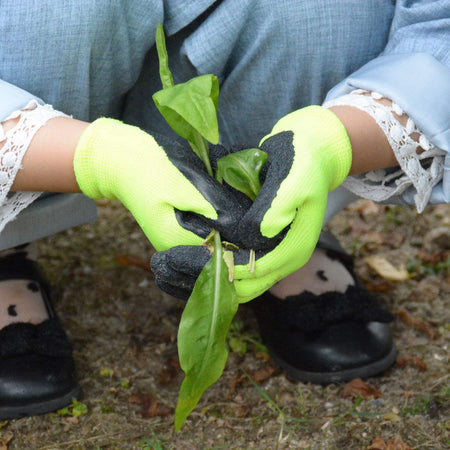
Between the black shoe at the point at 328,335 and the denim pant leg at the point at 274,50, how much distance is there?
13.4 inches

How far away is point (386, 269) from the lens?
4.75ft

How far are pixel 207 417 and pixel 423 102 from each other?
624 millimetres

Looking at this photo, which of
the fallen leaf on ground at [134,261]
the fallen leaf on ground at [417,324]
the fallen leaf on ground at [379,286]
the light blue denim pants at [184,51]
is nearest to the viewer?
the light blue denim pants at [184,51]

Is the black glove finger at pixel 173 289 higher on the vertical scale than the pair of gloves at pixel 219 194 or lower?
lower

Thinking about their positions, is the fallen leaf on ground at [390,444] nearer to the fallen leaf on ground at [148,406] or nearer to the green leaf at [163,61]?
the fallen leaf on ground at [148,406]

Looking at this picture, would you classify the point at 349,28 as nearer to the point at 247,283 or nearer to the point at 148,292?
the point at 247,283

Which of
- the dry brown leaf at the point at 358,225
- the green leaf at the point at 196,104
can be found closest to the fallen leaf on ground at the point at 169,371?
the green leaf at the point at 196,104

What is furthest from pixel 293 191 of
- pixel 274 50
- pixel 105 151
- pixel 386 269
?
pixel 386 269

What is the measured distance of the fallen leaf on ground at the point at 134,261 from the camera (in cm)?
150

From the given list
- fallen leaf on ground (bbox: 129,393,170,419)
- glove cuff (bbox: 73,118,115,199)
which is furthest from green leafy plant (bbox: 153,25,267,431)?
fallen leaf on ground (bbox: 129,393,170,419)

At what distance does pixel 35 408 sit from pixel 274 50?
74cm

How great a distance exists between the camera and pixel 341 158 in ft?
2.97

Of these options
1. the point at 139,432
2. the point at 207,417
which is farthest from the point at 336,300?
the point at 139,432

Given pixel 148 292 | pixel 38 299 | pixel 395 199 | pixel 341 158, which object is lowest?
pixel 148 292
